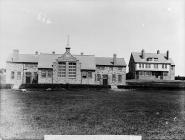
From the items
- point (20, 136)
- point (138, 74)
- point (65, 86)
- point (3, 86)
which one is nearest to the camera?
point (20, 136)

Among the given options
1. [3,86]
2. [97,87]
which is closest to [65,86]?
[97,87]

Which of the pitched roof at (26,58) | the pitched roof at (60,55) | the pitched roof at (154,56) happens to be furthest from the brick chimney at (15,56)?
the pitched roof at (154,56)

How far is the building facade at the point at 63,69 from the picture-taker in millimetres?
54594

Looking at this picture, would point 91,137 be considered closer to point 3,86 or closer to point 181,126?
point 181,126

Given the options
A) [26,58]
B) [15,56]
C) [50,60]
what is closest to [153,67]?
[50,60]

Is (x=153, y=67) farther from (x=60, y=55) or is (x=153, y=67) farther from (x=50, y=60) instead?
(x=50, y=60)

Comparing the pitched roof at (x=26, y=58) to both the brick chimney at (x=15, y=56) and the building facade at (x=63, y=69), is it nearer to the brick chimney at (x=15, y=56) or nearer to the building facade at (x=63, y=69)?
the building facade at (x=63, y=69)

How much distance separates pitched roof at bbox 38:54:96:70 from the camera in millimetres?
55312

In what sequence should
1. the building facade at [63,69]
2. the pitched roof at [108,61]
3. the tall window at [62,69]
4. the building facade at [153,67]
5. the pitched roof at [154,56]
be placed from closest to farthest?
1. the tall window at [62,69]
2. the building facade at [63,69]
3. the pitched roof at [108,61]
4. the building facade at [153,67]
5. the pitched roof at [154,56]

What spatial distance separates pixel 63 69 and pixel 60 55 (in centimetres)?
400

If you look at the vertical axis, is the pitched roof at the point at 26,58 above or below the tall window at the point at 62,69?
above

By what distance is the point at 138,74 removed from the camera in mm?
67812

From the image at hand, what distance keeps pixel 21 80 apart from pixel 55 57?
8844 mm

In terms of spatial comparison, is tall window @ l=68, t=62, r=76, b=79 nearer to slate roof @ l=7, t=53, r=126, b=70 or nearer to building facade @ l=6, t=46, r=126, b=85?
building facade @ l=6, t=46, r=126, b=85
